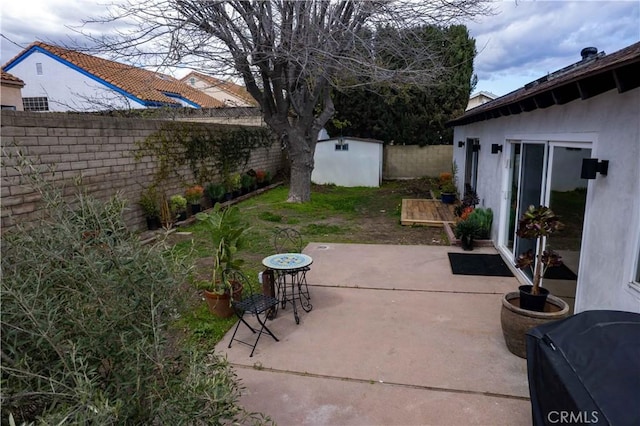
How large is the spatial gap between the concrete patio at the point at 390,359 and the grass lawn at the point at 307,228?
0.62 metres

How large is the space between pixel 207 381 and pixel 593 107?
390 centimetres

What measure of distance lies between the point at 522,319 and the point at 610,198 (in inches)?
49.8

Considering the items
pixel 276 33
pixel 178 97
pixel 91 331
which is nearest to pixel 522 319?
pixel 91 331

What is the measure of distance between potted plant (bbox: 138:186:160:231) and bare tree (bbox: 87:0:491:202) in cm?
282

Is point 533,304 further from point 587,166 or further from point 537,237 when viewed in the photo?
point 587,166

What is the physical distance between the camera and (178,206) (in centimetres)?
916

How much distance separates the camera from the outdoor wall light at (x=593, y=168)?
10.6 ft

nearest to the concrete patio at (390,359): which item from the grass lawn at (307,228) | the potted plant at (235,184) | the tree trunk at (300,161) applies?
the grass lawn at (307,228)

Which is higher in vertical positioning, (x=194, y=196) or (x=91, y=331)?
(x=91, y=331)

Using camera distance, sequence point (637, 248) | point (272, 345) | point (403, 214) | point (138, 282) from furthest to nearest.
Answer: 1. point (403, 214)
2. point (272, 345)
3. point (637, 248)
4. point (138, 282)

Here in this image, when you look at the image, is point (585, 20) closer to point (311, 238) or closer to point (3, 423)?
point (311, 238)

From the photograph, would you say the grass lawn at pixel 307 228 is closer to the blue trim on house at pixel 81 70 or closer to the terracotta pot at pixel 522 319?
the terracotta pot at pixel 522 319

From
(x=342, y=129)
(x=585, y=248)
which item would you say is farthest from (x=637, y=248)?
(x=342, y=129)

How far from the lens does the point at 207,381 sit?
170cm
